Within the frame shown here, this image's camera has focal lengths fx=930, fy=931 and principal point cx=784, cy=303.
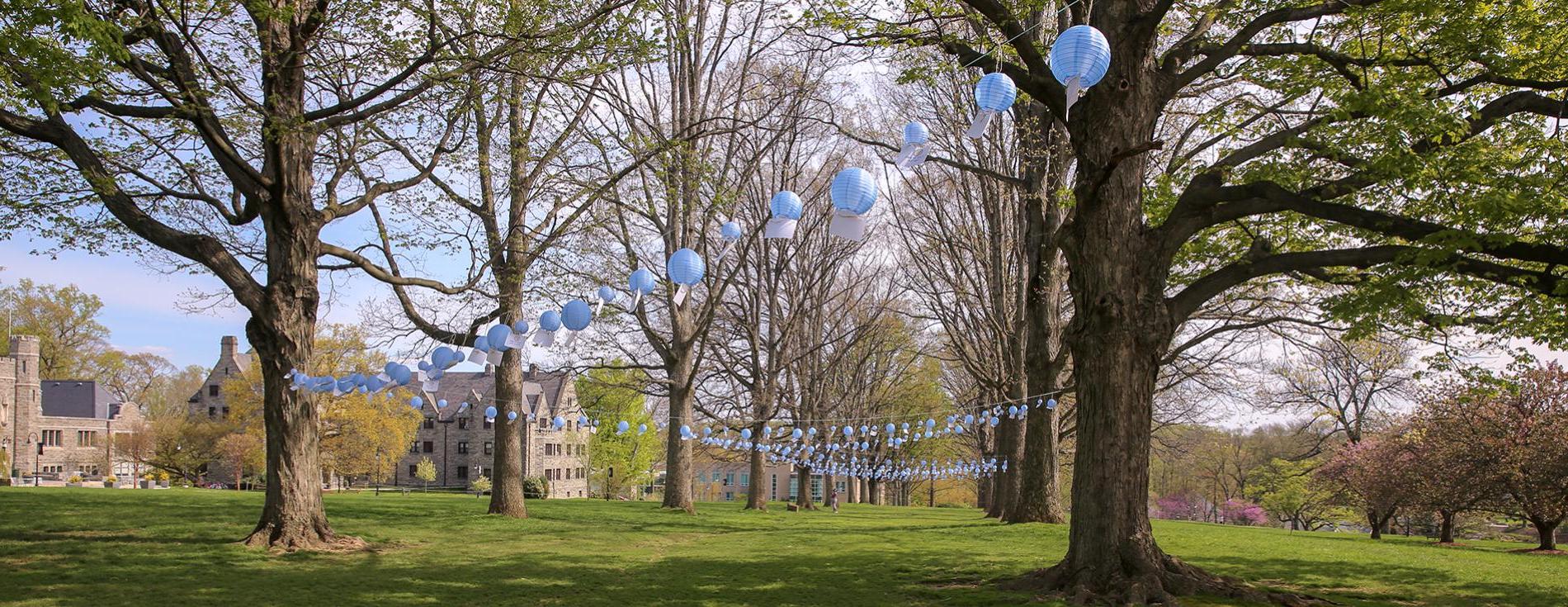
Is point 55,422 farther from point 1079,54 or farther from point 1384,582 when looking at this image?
point 1384,582

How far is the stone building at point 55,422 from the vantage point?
47062 millimetres

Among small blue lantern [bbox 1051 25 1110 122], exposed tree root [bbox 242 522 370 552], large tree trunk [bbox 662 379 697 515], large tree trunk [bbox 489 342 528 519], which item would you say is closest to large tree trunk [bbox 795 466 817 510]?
large tree trunk [bbox 662 379 697 515]

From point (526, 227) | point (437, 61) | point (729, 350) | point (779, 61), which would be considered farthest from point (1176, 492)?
point (437, 61)

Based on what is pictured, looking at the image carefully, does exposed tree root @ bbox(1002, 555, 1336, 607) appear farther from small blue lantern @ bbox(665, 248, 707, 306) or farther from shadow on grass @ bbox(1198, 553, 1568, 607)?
small blue lantern @ bbox(665, 248, 707, 306)

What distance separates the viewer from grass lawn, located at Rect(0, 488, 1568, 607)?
9.42 meters

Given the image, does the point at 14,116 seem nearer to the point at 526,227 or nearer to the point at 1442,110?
the point at 526,227

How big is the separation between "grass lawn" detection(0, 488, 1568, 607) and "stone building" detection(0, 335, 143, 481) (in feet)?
118

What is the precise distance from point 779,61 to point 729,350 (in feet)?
29.0

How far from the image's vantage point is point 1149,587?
9203mm

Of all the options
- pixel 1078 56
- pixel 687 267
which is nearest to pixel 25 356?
pixel 687 267

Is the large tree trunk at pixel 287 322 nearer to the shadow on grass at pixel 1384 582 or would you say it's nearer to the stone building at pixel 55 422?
the shadow on grass at pixel 1384 582

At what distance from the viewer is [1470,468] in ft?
62.6

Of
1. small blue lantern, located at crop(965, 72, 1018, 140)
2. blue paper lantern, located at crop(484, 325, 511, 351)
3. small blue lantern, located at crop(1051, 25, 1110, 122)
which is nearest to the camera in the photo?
small blue lantern, located at crop(1051, 25, 1110, 122)

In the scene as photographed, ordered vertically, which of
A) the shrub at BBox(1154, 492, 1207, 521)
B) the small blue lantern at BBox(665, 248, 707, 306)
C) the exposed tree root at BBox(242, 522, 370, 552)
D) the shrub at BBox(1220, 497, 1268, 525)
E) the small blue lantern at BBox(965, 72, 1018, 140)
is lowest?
the shrub at BBox(1154, 492, 1207, 521)
